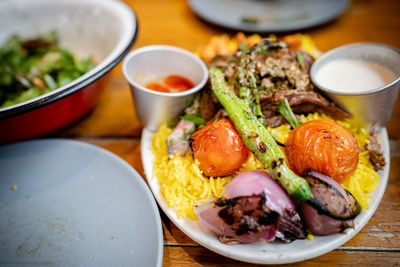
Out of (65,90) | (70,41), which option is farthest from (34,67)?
(65,90)

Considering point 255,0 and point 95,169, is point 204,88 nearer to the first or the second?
point 95,169

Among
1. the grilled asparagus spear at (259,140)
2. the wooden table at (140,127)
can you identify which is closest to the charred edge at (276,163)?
the grilled asparagus spear at (259,140)

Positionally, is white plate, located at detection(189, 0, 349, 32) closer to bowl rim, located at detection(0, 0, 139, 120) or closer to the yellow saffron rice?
bowl rim, located at detection(0, 0, 139, 120)

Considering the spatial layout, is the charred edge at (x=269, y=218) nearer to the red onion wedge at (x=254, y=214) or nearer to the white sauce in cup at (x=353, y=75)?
the red onion wedge at (x=254, y=214)

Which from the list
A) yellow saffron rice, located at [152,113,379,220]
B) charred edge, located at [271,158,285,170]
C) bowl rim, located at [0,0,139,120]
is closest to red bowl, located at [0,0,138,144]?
bowl rim, located at [0,0,139,120]

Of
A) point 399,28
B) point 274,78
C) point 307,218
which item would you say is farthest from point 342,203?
point 399,28

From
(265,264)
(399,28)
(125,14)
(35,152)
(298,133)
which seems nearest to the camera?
(265,264)
